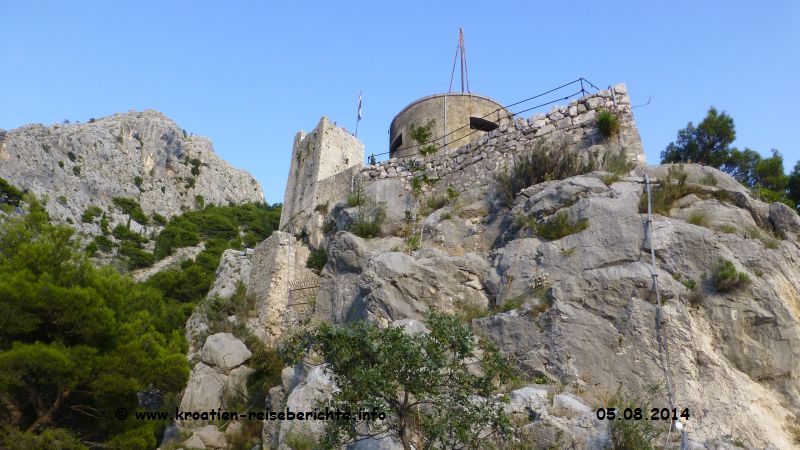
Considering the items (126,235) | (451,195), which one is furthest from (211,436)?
(126,235)

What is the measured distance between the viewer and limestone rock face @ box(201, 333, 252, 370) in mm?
13461

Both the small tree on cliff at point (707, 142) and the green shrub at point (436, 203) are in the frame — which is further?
the small tree on cliff at point (707, 142)

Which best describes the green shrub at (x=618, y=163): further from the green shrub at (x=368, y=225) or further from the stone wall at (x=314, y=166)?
the stone wall at (x=314, y=166)

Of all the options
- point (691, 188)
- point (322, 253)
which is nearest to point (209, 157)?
point (322, 253)

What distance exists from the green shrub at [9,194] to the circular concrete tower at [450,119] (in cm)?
2551

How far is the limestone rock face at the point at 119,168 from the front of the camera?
125 ft

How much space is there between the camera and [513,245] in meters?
10.6

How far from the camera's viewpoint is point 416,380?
20.3 ft

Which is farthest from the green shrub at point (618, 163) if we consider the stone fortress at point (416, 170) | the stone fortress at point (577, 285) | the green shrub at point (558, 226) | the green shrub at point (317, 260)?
the green shrub at point (317, 260)

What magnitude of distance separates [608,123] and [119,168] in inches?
1670

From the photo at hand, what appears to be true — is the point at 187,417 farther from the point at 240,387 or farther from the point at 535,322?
the point at 535,322

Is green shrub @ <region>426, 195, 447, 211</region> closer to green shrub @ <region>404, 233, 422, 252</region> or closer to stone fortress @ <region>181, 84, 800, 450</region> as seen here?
stone fortress @ <region>181, 84, 800, 450</region>

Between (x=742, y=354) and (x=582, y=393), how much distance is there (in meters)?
2.16

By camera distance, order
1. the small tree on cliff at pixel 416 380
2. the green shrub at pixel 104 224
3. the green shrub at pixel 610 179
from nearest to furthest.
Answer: the small tree on cliff at pixel 416 380 < the green shrub at pixel 610 179 < the green shrub at pixel 104 224
